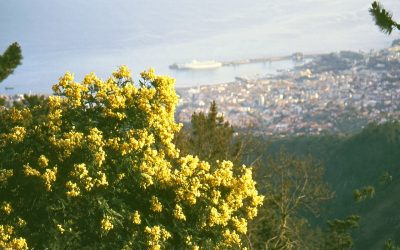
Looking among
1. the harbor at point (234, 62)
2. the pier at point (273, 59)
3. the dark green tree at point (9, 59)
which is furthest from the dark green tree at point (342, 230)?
the pier at point (273, 59)

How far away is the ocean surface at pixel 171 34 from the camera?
9638 centimetres

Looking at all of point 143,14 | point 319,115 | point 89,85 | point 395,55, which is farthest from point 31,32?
point 89,85

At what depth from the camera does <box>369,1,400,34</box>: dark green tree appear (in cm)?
623

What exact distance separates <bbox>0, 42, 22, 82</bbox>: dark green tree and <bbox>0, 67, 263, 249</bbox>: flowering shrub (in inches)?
46.1

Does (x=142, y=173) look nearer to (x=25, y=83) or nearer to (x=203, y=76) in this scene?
(x=25, y=83)

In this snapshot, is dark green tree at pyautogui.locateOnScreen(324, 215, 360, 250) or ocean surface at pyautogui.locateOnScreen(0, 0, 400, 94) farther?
ocean surface at pyautogui.locateOnScreen(0, 0, 400, 94)

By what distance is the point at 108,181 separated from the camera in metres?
8.08

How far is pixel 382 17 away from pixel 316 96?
98.9 meters

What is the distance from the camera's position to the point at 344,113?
79.9m

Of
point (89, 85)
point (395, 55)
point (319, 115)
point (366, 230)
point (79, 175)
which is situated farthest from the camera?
point (395, 55)

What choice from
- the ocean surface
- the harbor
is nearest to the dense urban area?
the harbor

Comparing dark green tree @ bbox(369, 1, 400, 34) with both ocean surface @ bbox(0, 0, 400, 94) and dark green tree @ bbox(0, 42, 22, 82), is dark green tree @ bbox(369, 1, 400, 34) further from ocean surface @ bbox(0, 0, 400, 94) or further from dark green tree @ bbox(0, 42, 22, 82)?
ocean surface @ bbox(0, 0, 400, 94)

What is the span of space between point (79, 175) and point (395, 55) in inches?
4583

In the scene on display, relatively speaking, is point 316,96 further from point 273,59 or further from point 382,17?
point 382,17
